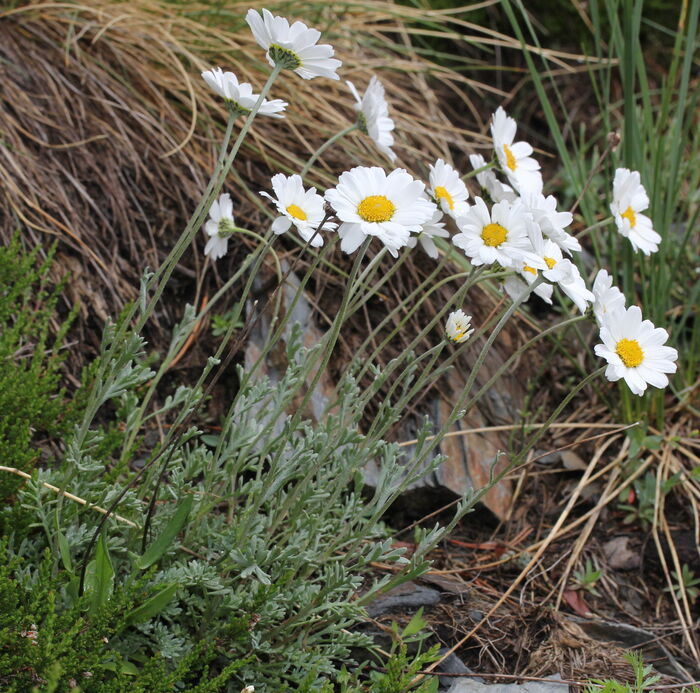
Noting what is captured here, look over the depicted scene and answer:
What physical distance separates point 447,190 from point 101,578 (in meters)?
1.03

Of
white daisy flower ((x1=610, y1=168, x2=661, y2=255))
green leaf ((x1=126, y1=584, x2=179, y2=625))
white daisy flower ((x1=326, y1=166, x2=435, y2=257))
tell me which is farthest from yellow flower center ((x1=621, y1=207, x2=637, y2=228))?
green leaf ((x1=126, y1=584, x2=179, y2=625))

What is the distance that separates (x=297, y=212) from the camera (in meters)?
1.60

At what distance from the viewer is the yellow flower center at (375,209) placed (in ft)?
4.48

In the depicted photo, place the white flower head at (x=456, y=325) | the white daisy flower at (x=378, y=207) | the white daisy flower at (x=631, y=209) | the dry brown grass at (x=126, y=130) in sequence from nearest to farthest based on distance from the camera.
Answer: the white daisy flower at (x=378, y=207), the white flower head at (x=456, y=325), the white daisy flower at (x=631, y=209), the dry brown grass at (x=126, y=130)

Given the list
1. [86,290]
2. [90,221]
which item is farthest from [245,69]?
[86,290]

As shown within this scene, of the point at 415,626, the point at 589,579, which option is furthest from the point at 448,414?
the point at 415,626

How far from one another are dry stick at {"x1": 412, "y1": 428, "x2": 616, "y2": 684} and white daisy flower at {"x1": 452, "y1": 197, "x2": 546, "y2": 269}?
896 mm

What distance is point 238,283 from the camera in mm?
2709

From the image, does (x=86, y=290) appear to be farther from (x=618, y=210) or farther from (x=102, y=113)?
(x=618, y=210)

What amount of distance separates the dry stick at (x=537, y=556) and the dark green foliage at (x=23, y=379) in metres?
1.03

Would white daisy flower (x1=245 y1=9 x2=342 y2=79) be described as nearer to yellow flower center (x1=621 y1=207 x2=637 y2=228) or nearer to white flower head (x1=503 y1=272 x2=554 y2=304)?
white flower head (x1=503 y1=272 x2=554 y2=304)

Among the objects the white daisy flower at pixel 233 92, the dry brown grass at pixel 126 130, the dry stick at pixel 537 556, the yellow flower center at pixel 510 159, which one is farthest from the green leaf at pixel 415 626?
the dry brown grass at pixel 126 130

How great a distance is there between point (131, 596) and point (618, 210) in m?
1.33

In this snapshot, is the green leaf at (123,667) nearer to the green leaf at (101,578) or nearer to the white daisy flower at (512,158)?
the green leaf at (101,578)
